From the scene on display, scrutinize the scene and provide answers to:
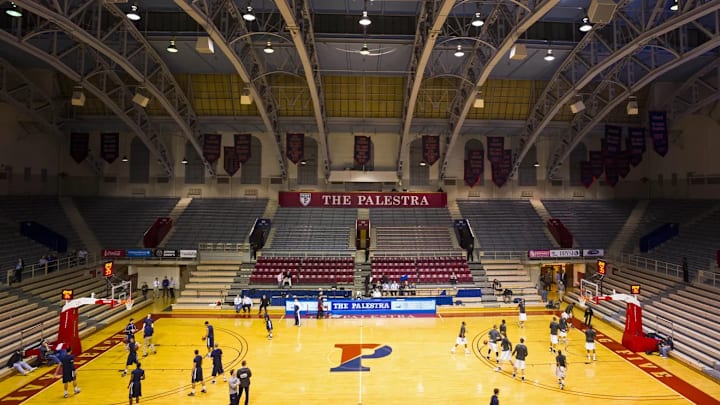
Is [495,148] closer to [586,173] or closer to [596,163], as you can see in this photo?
[586,173]

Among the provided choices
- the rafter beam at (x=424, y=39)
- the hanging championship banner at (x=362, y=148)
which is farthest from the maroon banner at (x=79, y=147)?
the rafter beam at (x=424, y=39)

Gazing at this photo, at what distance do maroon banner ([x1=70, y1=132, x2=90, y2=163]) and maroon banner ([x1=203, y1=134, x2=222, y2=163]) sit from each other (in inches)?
365

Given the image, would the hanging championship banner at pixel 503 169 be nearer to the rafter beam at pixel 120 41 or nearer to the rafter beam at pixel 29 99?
the rafter beam at pixel 120 41

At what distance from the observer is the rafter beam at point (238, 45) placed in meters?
19.7

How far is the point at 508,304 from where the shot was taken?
27125mm

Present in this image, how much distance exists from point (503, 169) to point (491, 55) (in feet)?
44.3

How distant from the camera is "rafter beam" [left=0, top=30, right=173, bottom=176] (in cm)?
2111

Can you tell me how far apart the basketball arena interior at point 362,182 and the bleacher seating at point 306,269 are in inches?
6.7

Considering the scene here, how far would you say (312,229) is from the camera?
34.4 m

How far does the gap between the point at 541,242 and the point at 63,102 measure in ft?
131

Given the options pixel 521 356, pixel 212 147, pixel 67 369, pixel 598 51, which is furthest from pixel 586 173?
pixel 67 369

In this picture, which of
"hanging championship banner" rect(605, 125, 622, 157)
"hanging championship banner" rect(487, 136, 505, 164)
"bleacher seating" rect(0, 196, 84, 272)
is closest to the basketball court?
"bleacher seating" rect(0, 196, 84, 272)

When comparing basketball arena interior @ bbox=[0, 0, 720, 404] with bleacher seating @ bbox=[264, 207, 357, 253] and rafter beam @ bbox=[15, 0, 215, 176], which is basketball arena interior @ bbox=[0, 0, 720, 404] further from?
bleacher seating @ bbox=[264, 207, 357, 253]

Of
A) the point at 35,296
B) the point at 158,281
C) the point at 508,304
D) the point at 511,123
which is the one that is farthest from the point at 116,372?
the point at 511,123
